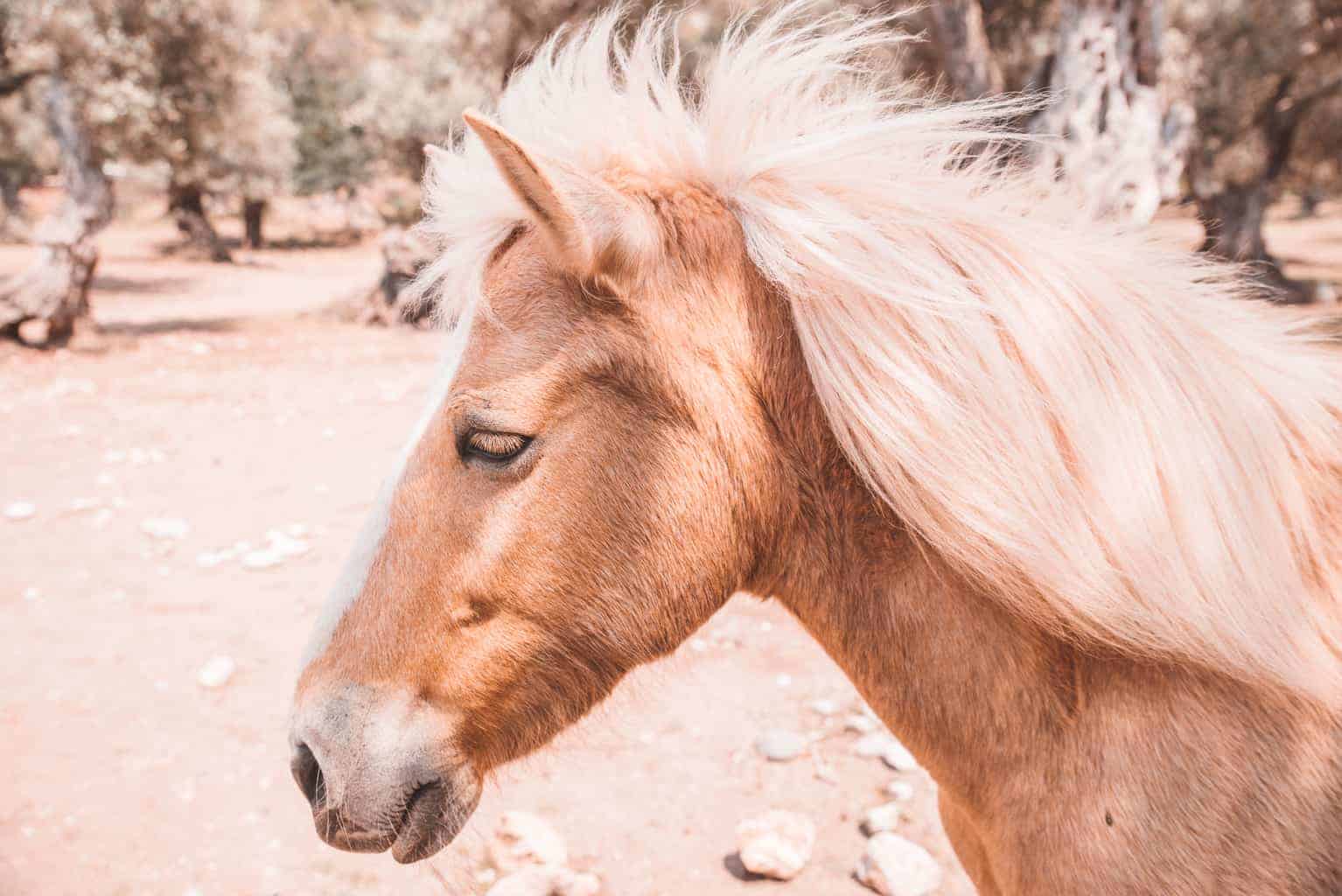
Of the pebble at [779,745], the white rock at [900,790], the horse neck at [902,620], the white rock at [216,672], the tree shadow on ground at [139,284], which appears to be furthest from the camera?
the tree shadow on ground at [139,284]

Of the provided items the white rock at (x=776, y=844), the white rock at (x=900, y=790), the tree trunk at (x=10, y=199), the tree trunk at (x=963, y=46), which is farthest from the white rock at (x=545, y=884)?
the tree trunk at (x=10, y=199)

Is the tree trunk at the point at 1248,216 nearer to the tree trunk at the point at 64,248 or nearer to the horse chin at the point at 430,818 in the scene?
the horse chin at the point at 430,818

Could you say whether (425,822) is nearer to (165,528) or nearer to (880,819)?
Result: (880,819)

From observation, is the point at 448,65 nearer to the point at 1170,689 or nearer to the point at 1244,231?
the point at 1244,231

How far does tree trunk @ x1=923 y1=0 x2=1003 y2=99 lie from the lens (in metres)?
5.80

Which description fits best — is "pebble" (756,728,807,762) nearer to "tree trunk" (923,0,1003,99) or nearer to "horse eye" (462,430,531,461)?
"horse eye" (462,430,531,461)

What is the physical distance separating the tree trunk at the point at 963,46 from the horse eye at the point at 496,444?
17.7 ft

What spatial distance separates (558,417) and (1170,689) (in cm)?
103

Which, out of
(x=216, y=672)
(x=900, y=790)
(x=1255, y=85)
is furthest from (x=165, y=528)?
(x=1255, y=85)

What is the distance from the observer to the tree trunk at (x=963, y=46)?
5805 millimetres

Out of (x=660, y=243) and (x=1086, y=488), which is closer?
(x=1086, y=488)

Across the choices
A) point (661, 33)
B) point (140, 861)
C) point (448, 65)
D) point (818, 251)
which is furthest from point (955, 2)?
point (448, 65)

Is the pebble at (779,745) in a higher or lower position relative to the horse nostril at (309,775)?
lower

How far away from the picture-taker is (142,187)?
27.0 m
